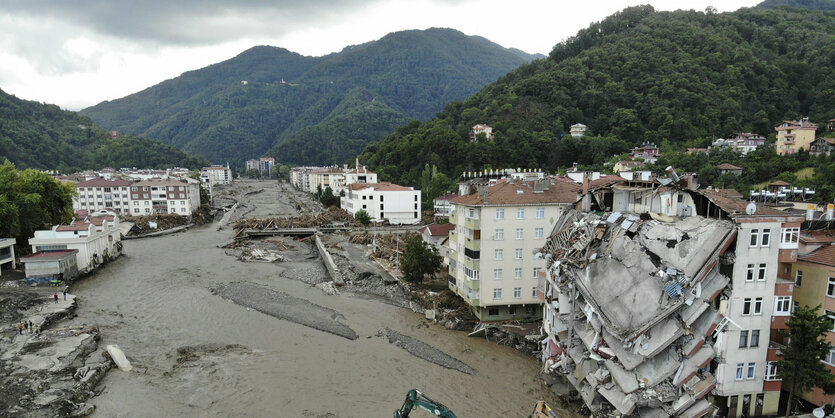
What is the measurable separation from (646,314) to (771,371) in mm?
5142

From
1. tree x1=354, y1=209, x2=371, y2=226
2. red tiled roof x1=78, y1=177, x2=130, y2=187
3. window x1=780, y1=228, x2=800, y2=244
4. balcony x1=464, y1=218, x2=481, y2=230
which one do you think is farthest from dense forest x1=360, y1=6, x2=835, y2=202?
window x1=780, y1=228, x2=800, y2=244

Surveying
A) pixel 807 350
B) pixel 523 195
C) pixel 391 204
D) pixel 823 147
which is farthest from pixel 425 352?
pixel 823 147

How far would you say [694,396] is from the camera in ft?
45.7

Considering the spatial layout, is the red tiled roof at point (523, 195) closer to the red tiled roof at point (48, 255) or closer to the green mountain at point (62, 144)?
the red tiled roof at point (48, 255)

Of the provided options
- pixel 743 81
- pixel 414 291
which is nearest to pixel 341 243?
pixel 414 291

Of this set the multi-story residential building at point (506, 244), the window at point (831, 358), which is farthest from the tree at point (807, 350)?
the multi-story residential building at point (506, 244)

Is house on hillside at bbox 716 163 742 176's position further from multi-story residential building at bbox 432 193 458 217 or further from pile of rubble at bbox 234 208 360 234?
pile of rubble at bbox 234 208 360 234

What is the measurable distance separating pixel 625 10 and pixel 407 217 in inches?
5026

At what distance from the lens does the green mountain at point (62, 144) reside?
126875 mm

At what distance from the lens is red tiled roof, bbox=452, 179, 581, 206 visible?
25047mm

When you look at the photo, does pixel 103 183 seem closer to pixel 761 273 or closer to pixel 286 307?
pixel 286 307

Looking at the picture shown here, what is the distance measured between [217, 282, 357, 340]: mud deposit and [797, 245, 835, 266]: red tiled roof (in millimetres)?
21125

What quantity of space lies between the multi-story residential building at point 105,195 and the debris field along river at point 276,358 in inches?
1727

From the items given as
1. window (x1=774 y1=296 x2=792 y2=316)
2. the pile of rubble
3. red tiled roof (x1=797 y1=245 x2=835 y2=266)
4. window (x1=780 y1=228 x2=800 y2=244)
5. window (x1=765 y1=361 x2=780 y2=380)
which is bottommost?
the pile of rubble
